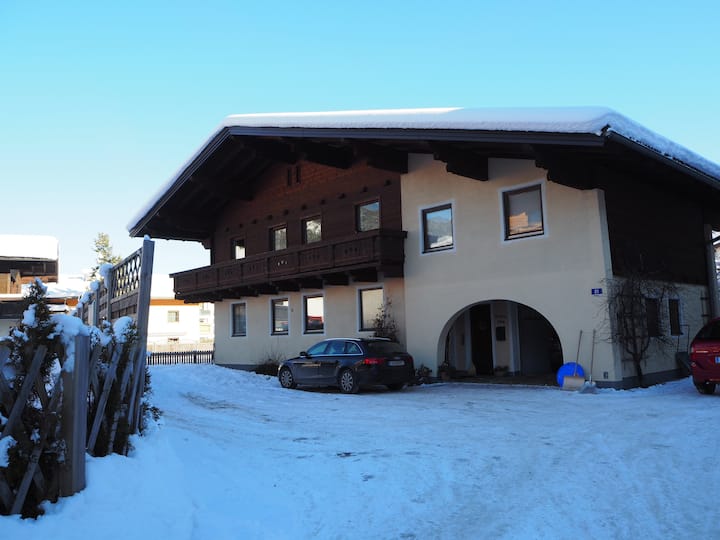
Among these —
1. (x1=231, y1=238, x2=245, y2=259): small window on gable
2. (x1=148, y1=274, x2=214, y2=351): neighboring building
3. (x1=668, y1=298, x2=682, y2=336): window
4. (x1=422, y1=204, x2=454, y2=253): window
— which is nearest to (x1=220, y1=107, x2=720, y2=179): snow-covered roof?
(x1=422, y1=204, x2=454, y2=253): window

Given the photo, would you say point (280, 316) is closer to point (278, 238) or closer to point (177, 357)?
point (278, 238)

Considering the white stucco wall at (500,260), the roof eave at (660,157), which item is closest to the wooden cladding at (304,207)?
the white stucco wall at (500,260)

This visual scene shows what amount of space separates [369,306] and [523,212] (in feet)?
21.0

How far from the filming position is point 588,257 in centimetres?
1456

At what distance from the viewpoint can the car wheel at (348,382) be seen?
15258 millimetres

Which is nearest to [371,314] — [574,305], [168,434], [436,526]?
[574,305]

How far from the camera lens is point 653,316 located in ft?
52.3

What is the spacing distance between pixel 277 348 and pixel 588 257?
1300 centimetres

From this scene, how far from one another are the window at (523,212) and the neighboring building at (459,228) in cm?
4

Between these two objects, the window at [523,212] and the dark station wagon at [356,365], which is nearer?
the dark station wagon at [356,365]

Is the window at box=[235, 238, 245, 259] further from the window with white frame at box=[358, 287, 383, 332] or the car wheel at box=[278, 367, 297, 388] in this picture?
the car wheel at box=[278, 367, 297, 388]

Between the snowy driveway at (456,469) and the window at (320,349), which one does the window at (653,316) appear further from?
the window at (320,349)

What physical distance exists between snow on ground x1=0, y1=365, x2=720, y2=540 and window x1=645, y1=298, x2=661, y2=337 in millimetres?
4950

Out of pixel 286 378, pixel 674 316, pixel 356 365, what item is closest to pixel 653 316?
pixel 674 316
